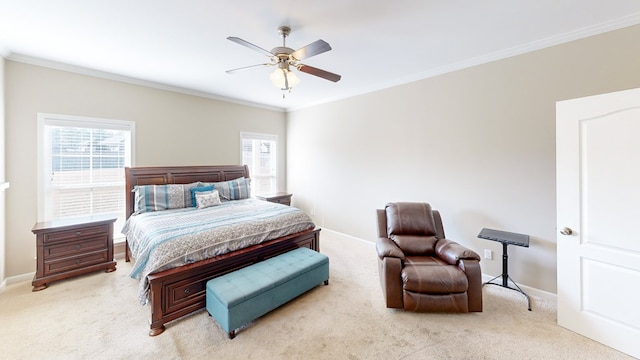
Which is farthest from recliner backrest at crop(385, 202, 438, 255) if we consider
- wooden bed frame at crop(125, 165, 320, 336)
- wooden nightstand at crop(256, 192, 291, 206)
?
wooden nightstand at crop(256, 192, 291, 206)

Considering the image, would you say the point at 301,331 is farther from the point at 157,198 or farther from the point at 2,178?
the point at 2,178

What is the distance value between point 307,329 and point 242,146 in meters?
3.96

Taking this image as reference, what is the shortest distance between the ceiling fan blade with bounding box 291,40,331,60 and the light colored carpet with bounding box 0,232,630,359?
94.5 inches

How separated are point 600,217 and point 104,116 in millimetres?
5776

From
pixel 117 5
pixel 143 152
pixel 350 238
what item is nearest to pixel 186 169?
pixel 143 152

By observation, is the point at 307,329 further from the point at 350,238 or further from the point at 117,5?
the point at 117,5

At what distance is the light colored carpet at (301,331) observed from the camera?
191 centimetres

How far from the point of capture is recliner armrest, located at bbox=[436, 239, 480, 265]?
2381 mm

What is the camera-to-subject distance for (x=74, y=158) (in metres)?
3.39

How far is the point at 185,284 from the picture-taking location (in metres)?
2.27

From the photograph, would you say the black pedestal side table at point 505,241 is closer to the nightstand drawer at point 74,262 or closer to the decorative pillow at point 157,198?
the decorative pillow at point 157,198

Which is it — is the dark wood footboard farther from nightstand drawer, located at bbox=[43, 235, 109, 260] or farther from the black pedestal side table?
the black pedestal side table

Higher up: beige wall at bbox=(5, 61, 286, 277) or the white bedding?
beige wall at bbox=(5, 61, 286, 277)

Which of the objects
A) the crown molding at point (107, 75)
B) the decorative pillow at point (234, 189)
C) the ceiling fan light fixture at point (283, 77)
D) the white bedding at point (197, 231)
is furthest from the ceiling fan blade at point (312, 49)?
the crown molding at point (107, 75)
